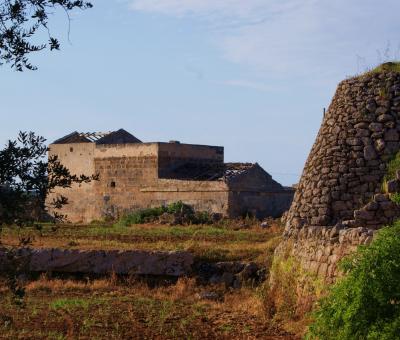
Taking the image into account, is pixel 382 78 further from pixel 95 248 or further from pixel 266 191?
pixel 266 191

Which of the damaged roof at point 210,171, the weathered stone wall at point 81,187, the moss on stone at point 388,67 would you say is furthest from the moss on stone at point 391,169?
the weathered stone wall at point 81,187

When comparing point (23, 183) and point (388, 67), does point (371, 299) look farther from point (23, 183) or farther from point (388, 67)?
point (388, 67)

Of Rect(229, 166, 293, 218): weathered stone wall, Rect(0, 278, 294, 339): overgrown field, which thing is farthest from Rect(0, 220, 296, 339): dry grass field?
Rect(229, 166, 293, 218): weathered stone wall

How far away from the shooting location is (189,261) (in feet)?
48.2

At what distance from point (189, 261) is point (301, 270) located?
399 centimetres

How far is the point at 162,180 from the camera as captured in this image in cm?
2955

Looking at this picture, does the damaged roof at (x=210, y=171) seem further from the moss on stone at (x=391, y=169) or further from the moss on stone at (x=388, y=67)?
the moss on stone at (x=391, y=169)

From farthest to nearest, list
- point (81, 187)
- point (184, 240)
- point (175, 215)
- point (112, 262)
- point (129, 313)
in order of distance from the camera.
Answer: point (81, 187) < point (175, 215) < point (184, 240) < point (112, 262) < point (129, 313)

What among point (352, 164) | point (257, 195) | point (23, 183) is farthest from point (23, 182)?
point (257, 195)

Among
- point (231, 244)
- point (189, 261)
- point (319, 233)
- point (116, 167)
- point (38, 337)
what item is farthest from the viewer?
point (116, 167)

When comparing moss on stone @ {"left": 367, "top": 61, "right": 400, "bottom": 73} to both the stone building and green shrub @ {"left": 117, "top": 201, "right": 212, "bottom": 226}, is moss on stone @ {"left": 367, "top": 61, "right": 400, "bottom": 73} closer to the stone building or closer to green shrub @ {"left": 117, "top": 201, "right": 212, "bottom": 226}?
green shrub @ {"left": 117, "top": 201, "right": 212, "bottom": 226}

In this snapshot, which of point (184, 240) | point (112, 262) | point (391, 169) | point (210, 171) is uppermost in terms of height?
point (210, 171)

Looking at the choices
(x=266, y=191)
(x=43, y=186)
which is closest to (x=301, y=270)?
(x=43, y=186)

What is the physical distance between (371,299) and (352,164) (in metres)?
6.17
